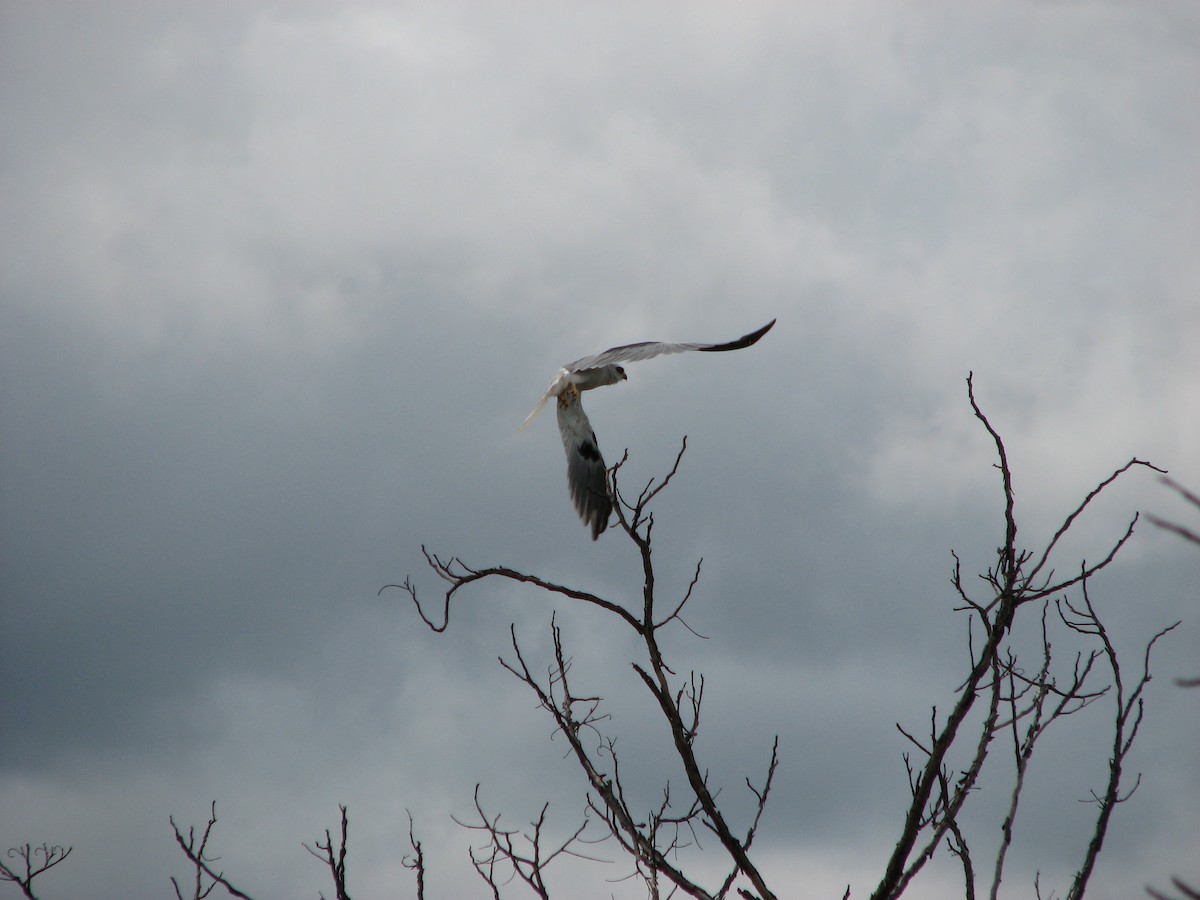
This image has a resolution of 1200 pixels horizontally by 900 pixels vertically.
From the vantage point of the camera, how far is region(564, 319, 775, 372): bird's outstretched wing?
27.7ft

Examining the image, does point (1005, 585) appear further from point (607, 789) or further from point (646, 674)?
point (607, 789)

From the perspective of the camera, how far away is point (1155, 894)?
215 cm

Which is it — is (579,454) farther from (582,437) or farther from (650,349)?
(650,349)

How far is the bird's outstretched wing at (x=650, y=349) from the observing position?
8.45m

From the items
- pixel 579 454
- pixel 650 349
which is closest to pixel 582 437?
pixel 579 454

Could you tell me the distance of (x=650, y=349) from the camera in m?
8.93

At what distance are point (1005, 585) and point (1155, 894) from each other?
4.31 metres

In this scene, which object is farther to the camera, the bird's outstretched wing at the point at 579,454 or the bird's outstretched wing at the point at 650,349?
the bird's outstretched wing at the point at 579,454

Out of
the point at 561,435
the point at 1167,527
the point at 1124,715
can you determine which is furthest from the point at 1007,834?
the point at 561,435

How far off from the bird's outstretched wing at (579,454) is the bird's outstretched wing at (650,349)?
1.05 m

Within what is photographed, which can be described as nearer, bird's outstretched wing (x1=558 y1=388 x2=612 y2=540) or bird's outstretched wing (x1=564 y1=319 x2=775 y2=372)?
bird's outstretched wing (x1=564 y1=319 x2=775 y2=372)

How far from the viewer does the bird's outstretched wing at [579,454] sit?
1077 cm

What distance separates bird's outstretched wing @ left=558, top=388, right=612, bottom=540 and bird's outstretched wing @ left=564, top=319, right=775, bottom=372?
1.05m

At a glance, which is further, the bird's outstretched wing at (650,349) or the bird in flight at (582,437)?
the bird in flight at (582,437)
